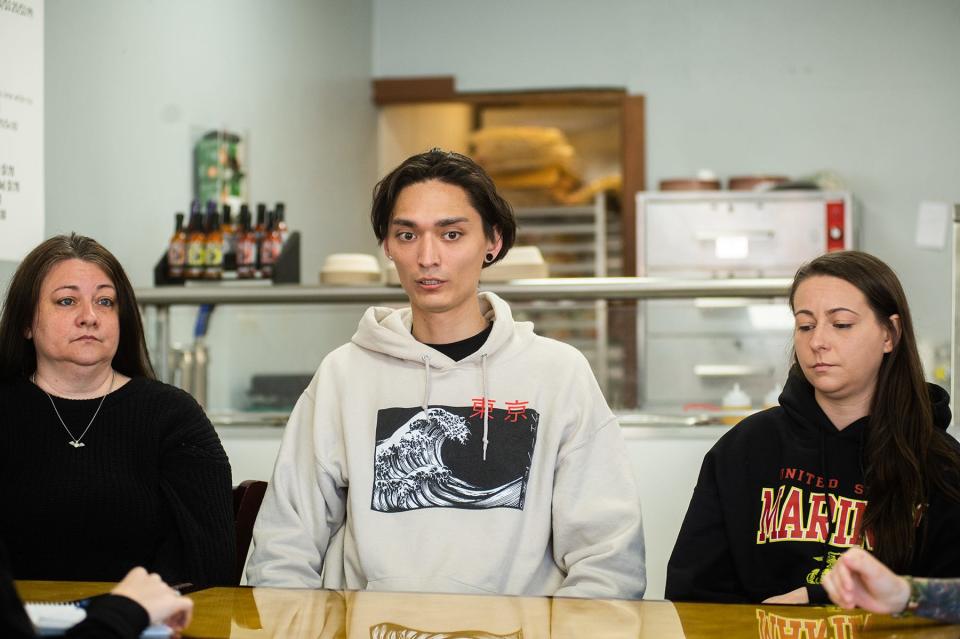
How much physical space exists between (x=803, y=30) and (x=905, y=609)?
208 inches

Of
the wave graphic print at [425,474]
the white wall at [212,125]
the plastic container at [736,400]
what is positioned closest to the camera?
the wave graphic print at [425,474]

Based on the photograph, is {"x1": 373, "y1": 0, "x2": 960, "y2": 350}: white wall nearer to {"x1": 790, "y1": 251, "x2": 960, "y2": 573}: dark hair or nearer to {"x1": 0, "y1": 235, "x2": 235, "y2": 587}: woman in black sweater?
{"x1": 790, "y1": 251, "x2": 960, "y2": 573}: dark hair

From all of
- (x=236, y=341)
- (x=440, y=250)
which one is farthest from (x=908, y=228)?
(x=440, y=250)

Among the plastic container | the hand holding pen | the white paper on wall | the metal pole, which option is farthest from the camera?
the white paper on wall

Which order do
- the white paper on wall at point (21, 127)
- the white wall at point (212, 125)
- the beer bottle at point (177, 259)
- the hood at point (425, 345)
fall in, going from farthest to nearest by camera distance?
the beer bottle at point (177, 259), the white wall at point (212, 125), the white paper on wall at point (21, 127), the hood at point (425, 345)

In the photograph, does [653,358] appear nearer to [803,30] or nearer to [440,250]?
[440,250]

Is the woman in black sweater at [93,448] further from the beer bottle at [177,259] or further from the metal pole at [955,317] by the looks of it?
the metal pole at [955,317]

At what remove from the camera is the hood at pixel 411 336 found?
80.0 inches

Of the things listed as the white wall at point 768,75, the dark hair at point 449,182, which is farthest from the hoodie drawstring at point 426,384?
the white wall at point 768,75

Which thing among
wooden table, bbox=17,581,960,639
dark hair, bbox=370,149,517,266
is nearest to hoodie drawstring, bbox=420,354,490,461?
dark hair, bbox=370,149,517,266

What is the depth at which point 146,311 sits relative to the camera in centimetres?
300

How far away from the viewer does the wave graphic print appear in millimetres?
1919

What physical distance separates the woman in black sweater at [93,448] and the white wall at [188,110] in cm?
127

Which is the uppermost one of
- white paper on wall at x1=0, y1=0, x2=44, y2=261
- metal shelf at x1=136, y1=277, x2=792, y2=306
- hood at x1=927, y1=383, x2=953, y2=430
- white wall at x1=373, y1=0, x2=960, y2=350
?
white wall at x1=373, y1=0, x2=960, y2=350
